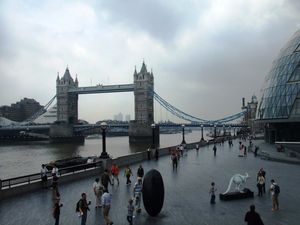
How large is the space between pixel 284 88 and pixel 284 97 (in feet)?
3.96

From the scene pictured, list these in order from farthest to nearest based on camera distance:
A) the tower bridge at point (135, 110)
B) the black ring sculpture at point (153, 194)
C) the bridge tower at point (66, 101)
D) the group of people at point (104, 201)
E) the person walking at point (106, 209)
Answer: the bridge tower at point (66, 101) → the tower bridge at point (135, 110) → the black ring sculpture at point (153, 194) → the person walking at point (106, 209) → the group of people at point (104, 201)

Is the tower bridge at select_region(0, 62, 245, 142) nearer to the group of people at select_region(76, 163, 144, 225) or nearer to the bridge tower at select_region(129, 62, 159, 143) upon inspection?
the bridge tower at select_region(129, 62, 159, 143)

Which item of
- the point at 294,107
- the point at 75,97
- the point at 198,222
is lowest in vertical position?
the point at 198,222

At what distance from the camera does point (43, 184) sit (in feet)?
58.2

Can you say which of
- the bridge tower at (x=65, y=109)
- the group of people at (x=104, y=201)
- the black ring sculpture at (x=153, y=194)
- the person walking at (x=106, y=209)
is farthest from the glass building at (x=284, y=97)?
the bridge tower at (x=65, y=109)

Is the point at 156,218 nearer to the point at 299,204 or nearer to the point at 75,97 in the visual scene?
the point at 299,204

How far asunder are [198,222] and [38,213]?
209 inches

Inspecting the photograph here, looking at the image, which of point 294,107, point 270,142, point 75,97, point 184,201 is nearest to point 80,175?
point 184,201

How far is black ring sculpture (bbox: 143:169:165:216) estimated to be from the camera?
12.5 metres

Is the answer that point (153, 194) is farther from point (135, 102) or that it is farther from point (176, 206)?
point (135, 102)

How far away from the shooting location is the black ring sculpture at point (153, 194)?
12523 millimetres

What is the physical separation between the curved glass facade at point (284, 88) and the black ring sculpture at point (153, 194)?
33320 mm

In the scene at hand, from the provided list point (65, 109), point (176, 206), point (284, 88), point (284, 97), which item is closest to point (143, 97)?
point (65, 109)

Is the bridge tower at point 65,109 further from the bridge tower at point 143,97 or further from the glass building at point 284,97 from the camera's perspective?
the glass building at point 284,97
